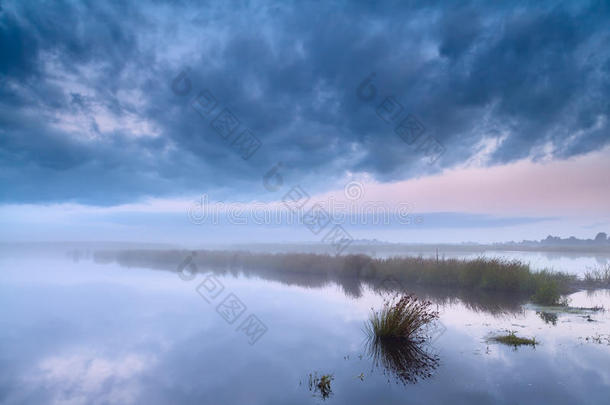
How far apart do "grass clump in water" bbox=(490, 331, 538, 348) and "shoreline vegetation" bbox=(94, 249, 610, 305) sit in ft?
24.8

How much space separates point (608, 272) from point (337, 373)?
1043 inches

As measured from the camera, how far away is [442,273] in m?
23.3

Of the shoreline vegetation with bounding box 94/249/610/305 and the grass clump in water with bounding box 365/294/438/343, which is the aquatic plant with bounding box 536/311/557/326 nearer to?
the shoreline vegetation with bounding box 94/249/610/305

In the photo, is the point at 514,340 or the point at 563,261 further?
the point at 563,261

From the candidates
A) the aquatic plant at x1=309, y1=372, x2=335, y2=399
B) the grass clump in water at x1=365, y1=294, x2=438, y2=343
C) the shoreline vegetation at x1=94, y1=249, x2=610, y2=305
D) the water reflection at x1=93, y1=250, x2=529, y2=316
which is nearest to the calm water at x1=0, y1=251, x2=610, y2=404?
the aquatic plant at x1=309, y1=372, x2=335, y2=399

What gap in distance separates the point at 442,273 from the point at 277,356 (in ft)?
A: 53.0

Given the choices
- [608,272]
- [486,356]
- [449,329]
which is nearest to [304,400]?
[486,356]

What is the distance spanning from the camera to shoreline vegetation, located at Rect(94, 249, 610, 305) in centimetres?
2022

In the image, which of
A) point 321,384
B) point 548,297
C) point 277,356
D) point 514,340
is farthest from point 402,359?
point 548,297

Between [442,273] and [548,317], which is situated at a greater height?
[442,273]

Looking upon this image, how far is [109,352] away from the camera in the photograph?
11414 millimetres

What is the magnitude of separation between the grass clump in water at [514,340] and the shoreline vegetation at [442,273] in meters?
7.55

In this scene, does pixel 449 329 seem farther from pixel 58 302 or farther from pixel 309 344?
pixel 58 302

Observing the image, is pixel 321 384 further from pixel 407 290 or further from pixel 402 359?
pixel 407 290
